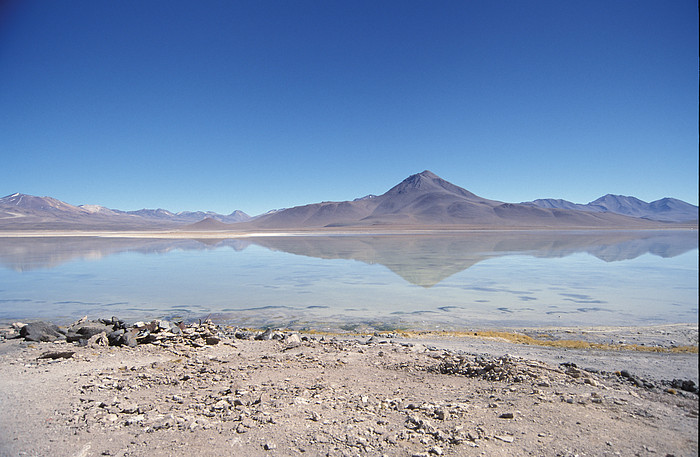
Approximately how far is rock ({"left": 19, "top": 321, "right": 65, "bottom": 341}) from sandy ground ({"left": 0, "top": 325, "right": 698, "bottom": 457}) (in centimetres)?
58

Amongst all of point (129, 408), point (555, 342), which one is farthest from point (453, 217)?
point (129, 408)

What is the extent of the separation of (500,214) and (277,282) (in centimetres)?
15369

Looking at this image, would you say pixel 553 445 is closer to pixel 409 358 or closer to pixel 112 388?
pixel 409 358

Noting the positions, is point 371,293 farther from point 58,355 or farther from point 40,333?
Answer: point 58,355

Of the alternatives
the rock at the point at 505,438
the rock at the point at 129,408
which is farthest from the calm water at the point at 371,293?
the rock at the point at 129,408

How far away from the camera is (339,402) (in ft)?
15.9

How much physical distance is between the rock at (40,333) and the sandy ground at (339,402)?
0.58 meters

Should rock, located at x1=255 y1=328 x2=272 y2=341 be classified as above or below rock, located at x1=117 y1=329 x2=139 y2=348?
below

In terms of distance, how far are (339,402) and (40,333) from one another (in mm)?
6374

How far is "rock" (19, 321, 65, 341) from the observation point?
7.79 metres

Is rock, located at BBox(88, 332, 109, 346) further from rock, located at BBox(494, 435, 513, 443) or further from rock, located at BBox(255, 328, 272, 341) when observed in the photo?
rock, located at BBox(494, 435, 513, 443)

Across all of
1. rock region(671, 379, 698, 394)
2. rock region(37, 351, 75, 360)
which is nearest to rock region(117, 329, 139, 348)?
rock region(37, 351, 75, 360)

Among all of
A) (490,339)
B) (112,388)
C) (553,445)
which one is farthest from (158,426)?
(490,339)

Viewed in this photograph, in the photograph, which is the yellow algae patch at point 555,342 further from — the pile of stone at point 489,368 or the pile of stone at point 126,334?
the pile of stone at point 126,334
